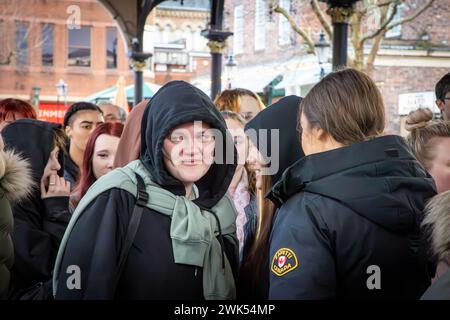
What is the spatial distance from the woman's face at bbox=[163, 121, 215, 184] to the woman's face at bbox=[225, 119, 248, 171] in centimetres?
122

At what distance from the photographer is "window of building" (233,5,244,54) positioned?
2781 cm

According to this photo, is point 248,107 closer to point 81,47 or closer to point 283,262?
point 283,262

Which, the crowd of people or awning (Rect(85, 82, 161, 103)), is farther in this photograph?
awning (Rect(85, 82, 161, 103))

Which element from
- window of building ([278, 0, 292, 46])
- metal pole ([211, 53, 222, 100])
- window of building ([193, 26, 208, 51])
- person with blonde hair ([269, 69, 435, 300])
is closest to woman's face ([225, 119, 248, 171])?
person with blonde hair ([269, 69, 435, 300])

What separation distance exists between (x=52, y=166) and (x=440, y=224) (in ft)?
7.26

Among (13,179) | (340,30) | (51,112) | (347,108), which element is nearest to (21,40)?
(51,112)

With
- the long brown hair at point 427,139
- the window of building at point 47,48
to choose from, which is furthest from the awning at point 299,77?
the long brown hair at point 427,139

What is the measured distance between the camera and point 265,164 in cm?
271

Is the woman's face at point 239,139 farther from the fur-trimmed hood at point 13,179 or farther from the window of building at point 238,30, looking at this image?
the window of building at point 238,30

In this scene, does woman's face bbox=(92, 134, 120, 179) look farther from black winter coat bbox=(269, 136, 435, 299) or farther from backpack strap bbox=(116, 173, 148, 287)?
black winter coat bbox=(269, 136, 435, 299)

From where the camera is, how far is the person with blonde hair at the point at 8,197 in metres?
2.42

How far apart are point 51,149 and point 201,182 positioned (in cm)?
118

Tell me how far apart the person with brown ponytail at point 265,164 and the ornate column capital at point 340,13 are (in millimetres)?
4495

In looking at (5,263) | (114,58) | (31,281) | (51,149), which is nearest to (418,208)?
(5,263)
